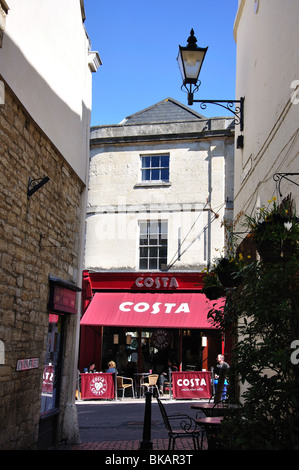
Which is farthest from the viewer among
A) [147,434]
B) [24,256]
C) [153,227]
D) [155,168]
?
[155,168]

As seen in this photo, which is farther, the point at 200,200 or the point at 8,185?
the point at 200,200

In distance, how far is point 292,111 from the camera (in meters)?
6.60

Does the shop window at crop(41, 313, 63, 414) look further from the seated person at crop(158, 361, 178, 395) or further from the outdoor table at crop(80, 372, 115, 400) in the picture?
the seated person at crop(158, 361, 178, 395)

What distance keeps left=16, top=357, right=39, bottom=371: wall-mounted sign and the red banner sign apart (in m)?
9.08

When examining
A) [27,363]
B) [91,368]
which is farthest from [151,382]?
[27,363]

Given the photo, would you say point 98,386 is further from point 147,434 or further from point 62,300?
point 147,434

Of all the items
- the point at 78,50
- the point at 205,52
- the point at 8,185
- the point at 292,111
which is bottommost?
the point at 8,185

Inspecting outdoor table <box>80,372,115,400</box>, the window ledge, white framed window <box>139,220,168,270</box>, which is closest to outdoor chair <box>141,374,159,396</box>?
outdoor table <box>80,372,115,400</box>

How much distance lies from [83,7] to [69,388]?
7159 mm

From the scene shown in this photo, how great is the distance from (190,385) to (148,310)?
287 cm

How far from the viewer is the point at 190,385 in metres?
15.8

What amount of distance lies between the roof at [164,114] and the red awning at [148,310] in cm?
691
